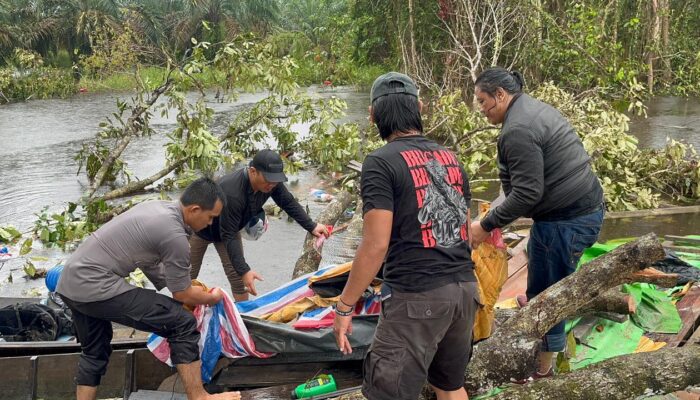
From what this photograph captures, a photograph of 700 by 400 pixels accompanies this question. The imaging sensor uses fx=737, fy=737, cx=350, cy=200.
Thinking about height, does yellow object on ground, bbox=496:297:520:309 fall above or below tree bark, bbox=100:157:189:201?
above

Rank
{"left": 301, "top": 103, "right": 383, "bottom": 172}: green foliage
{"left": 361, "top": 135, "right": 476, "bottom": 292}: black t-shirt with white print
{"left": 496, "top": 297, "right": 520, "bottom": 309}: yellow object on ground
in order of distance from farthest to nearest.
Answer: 1. {"left": 301, "top": 103, "right": 383, "bottom": 172}: green foliage
2. {"left": 496, "top": 297, "right": 520, "bottom": 309}: yellow object on ground
3. {"left": 361, "top": 135, "right": 476, "bottom": 292}: black t-shirt with white print

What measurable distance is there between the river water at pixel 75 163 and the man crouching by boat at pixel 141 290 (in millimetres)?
2773

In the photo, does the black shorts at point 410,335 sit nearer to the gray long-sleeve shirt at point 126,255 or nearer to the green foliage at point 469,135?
the gray long-sleeve shirt at point 126,255

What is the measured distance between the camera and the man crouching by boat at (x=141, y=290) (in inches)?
149

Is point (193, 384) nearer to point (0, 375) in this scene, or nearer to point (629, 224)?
point (0, 375)

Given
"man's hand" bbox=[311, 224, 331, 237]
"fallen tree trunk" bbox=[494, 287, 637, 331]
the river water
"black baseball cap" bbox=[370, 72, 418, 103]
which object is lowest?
the river water

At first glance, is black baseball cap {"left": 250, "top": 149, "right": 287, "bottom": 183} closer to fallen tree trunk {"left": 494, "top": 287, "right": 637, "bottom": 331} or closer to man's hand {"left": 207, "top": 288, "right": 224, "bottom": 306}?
man's hand {"left": 207, "top": 288, "right": 224, "bottom": 306}

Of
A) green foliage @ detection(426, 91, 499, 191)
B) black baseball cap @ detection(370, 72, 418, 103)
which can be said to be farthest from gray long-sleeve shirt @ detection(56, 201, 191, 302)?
green foliage @ detection(426, 91, 499, 191)

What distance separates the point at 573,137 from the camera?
388cm

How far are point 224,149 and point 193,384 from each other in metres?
7.14

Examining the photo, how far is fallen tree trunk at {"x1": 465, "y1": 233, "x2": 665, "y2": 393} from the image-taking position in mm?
3686

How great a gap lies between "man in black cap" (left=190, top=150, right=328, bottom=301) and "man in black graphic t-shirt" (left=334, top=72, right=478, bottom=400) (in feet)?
6.53

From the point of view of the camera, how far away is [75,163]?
41.5 feet

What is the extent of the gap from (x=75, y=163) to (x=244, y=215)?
855 centimetres
